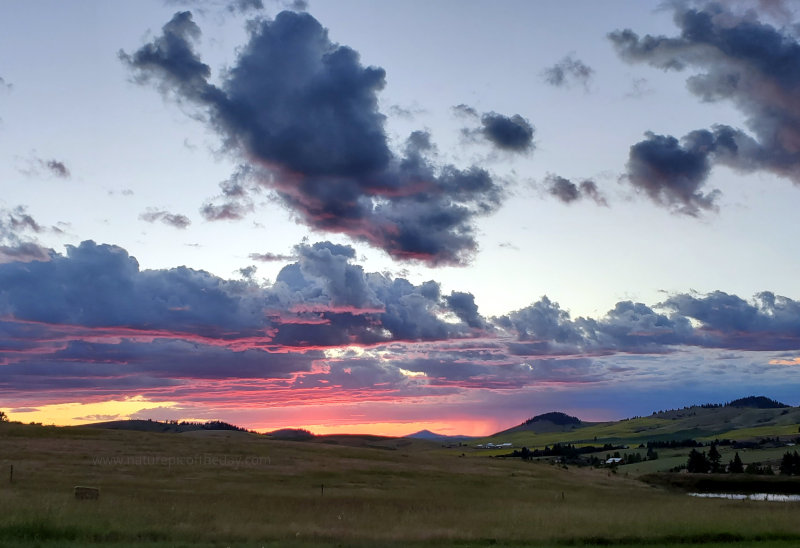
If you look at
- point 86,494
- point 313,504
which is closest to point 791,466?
point 313,504

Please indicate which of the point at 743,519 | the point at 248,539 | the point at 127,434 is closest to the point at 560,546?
the point at 248,539

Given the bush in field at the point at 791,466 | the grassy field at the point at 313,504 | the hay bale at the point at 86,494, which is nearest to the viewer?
the grassy field at the point at 313,504

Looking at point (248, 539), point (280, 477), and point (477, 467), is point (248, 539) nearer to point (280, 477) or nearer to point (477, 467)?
point (280, 477)

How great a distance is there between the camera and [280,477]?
65.2m

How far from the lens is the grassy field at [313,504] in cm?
3048

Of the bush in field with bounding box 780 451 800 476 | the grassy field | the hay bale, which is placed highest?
the hay bale

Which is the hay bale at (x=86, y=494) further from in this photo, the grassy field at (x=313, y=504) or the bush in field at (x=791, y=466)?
the bush in field at (x=791, y=466)

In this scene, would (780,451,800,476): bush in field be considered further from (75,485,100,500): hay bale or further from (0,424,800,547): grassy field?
(75,485,100,500): hay bale

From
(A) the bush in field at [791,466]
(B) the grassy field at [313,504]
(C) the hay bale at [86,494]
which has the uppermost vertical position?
(C) the hay bale at [86,494]

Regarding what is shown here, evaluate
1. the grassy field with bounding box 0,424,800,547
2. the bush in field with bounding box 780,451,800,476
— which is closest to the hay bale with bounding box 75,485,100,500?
the grassy field with bounding box 0,424,800,547

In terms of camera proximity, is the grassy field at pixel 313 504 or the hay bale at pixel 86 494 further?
the hay bale at pixel 86 494

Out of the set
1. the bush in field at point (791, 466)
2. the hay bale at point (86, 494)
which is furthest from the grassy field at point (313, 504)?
the bush in field at point (791, 466)

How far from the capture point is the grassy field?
100 feet

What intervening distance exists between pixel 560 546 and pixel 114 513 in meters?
21.4
